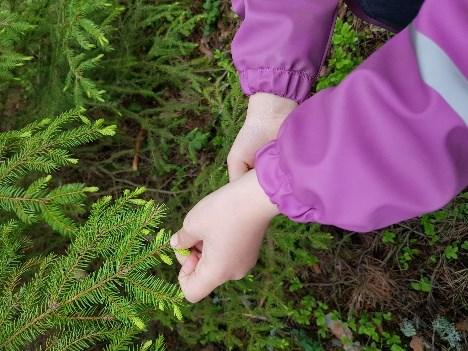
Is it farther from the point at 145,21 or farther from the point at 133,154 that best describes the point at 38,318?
the point at 145,21

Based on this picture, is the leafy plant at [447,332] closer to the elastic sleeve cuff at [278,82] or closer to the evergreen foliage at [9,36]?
the elastic sleeve cuff at [278,82]

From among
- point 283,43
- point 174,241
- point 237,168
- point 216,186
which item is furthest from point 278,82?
point 216,186

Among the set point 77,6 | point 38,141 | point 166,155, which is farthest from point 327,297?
point 77,6

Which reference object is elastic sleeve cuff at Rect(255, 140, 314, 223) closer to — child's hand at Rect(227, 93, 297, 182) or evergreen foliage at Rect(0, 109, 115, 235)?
child's hand at Rect(227, 93, 297, 182)

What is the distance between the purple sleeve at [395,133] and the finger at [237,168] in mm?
375

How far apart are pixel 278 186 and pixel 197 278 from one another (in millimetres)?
426

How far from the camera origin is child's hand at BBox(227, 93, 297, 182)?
1393 millimetres

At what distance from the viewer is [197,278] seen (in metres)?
1.37

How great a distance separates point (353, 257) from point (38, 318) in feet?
5.43

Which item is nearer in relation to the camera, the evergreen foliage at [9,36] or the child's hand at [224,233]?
the child's hand at [224,233]

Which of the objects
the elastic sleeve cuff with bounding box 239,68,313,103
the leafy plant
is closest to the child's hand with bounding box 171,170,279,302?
the elastic sleeve cuff with bounding box 239,68,313,103

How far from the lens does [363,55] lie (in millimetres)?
2805

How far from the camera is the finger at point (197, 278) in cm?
133

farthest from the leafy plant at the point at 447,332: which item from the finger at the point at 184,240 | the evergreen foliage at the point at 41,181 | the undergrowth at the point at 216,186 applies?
the evergreen foliage at the point at 41,181
